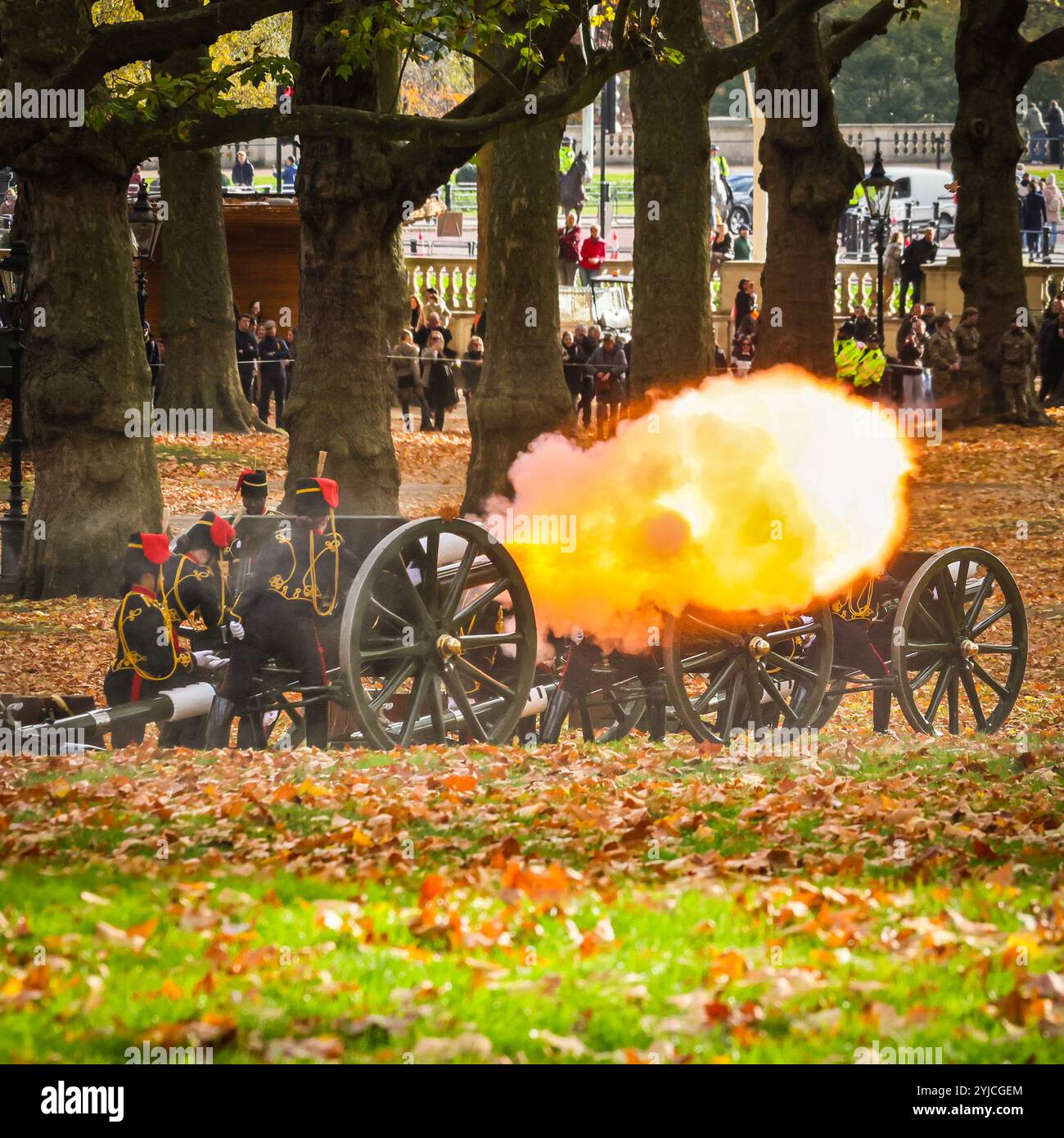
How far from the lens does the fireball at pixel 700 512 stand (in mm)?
12586

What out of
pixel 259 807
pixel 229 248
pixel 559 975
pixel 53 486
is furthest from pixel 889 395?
pixel 559 975

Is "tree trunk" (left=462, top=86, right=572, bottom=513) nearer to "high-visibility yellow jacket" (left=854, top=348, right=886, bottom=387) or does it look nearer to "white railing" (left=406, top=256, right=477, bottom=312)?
A: "high-visibility yellow jacket" (left=854, top=348, right=886, bottom=387)

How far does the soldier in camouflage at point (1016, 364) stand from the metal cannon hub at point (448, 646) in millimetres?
20321

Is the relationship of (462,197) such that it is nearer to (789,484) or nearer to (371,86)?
(371,86)

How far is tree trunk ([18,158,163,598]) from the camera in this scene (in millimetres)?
17219

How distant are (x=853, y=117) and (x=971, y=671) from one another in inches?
2348

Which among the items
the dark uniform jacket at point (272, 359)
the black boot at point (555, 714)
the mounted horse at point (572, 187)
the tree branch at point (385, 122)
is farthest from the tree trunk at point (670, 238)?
the mounted horse at point (572, 187)

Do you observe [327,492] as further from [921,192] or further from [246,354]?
[921,192]

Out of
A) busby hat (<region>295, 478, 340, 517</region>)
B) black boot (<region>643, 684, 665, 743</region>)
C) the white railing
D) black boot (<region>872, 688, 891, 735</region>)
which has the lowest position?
black boot (<region>872, 688, 891, 735</region>)

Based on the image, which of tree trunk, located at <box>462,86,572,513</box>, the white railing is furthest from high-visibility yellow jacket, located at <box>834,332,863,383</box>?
the white railing

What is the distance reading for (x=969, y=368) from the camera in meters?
29.9

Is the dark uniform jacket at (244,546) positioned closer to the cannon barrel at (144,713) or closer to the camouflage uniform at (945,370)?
the cannon barrel at (144,713)

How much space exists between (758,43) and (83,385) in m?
7.34

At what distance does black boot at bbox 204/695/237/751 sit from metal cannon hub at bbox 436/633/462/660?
4.96 ft
